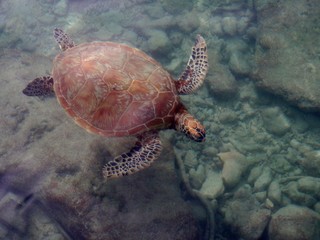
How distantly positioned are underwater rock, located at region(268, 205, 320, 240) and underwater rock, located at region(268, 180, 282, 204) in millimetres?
384

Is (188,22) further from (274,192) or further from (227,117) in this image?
(274,192)

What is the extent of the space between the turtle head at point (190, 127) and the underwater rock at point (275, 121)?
299 centimetres

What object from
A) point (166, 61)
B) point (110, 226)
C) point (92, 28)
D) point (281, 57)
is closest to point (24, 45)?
point (92, 28)

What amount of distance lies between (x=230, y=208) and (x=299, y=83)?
3.23 m

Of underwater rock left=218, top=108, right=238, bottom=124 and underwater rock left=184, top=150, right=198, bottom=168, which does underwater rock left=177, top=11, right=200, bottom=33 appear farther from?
underwater rock left=184, top=150, right=198, bottom=168

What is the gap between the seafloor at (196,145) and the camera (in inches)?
175

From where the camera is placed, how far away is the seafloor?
4445 millimetres

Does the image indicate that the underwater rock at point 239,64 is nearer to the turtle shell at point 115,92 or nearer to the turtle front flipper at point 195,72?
the turtle front flipper at point 195,72

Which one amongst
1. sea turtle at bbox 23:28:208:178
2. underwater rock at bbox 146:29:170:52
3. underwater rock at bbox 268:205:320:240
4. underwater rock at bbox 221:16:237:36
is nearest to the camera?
sea turtle at bbox 23:28:208:178

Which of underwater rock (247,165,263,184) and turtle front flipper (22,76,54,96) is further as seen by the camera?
underwater rock (247,165,263,184)

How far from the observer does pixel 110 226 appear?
4207 mm

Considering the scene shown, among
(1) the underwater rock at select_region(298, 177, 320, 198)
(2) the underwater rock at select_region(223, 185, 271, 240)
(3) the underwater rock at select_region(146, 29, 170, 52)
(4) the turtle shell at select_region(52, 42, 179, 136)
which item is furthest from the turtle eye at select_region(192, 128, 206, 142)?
(3) the underwater rock at select_region(146, 29, 170, 52)

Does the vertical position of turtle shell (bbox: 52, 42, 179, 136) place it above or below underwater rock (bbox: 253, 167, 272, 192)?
above

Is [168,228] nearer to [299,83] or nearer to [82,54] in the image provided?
[82,54]
